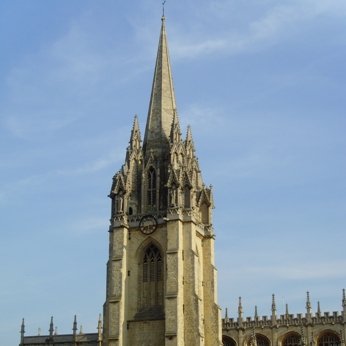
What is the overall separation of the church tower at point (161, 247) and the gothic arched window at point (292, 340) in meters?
17.0

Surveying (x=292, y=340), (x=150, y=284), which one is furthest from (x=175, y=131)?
(x=292, y=340)

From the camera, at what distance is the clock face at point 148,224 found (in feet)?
235

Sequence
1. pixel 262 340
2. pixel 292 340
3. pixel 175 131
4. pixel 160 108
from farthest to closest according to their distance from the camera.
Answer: pixel 262 340, pixel 292 340, pixel 160 108, pixel 175 131

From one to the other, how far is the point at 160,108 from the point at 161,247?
15637 millimetres

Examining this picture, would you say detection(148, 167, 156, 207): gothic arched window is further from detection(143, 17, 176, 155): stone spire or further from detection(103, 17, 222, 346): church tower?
detection(143, 17, 176, 155): stone spire

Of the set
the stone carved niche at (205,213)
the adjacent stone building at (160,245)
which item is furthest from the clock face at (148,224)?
the stone carved niche at (205,213)

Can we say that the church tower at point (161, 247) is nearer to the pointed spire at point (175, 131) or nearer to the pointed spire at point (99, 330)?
the pointed spire at point (175, 131)

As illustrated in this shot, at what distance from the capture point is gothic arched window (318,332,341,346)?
273 ft

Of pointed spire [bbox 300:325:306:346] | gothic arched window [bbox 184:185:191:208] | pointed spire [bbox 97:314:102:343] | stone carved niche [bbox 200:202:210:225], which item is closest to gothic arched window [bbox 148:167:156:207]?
gothic arched window [bbox 184:185:191:208]

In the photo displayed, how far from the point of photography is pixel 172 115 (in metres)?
78.5

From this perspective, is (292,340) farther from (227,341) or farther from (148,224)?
(148,224)

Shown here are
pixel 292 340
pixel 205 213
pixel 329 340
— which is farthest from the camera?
pixel 292 340

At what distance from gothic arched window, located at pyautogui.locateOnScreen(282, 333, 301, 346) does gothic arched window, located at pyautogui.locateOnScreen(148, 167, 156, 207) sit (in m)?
24.9

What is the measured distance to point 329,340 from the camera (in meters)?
83.6
